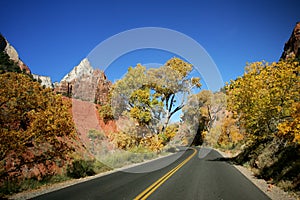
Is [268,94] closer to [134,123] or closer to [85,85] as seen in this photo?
[134,123]

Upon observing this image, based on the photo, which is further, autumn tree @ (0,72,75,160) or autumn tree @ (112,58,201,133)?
autumn tree @ (112,58,201,133)

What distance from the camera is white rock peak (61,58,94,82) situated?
58.7 m

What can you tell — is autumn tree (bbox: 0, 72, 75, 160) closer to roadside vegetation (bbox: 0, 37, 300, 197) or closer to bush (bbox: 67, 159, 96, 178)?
roadside vegetation (bbox: 0, 37, 300, 197)

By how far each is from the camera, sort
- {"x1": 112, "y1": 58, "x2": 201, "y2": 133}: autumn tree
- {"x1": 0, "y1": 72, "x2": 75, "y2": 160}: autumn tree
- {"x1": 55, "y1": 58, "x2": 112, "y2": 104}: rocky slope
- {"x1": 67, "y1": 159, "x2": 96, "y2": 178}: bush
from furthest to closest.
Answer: {"x1": 55, "y1": 58, "x2": 112, "y2": 104}: rocky slope → {"x1": 112, "y1": 58, "x2": 201, "y2": 133}: autumn tree → {"x1": 67, "y1": 159, "x2": 96, "y2": 178}: bush → {"x1": 0, "y1": 72, "x2": 75, "y2": 160}: autumn tree

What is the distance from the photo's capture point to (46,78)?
239 ft

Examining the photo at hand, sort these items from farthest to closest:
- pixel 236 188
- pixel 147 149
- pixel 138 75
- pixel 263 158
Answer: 1. pixel 138 75
2. pixel 147 149
3. pixel 263 158
4. pixel 236 188

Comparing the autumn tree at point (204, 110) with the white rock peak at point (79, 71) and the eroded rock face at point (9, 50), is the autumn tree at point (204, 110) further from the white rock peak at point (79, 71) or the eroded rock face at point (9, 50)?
the eroded rock face at point (9, 50)

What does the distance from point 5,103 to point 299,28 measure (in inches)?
2778

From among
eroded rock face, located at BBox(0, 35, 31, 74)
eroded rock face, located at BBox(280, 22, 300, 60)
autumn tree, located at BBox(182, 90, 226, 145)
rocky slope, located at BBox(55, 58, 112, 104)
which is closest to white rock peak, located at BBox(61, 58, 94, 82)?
rocky slope, located at BBox(55, 58, 112, 104)

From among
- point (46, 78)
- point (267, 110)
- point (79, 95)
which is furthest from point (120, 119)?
point (46, 78)

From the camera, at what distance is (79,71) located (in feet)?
202

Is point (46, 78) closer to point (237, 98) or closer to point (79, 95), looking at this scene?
point (79, 95)

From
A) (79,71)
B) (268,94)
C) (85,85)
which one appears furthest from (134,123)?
(79,71)

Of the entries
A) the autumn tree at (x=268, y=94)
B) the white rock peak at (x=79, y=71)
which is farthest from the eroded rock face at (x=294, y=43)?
the white rock peak at (x=79, y=71)
